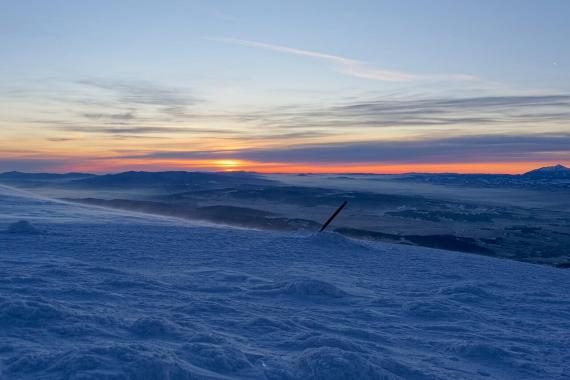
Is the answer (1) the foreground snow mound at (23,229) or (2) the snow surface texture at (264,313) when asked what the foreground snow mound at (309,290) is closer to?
(2) the snow surface texture at (264,313)

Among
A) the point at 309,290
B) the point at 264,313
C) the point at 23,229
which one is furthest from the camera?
the point at 23,229

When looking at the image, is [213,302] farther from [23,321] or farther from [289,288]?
[23,321]

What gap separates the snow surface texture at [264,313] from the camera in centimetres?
455

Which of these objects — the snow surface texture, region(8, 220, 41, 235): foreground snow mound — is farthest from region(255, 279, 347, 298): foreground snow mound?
region(8, 220, 41, 235): foreground snow mound

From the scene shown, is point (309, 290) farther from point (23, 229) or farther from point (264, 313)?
point (23, 229)

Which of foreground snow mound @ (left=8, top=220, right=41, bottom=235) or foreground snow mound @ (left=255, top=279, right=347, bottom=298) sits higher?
foreground snow mound @ (left=8, top=220, right=41, bottom=235)

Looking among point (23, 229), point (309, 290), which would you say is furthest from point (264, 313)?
point (23, 229)

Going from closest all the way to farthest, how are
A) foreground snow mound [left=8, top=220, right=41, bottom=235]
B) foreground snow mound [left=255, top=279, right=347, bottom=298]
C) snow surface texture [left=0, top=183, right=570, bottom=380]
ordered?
snow surface texture [left=0, top=183, right=570, bottom=380] < foreground snow mound [left=255, top=279, right=347, bottom=298] < foreground snow mound [left=8, top=220, right=41, bottom=235]

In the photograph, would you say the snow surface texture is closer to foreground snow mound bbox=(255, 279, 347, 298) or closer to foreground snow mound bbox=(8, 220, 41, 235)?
foreground snow mound bbox=(255, 279, 347, 298)

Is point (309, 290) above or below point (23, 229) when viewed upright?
below

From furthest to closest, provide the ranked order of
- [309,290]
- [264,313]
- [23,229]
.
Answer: [23,229]
[309,290]
[264,313]

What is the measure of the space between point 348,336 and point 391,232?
95.1 ft

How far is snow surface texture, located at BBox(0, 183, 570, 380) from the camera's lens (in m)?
4.55

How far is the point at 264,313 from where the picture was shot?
249 inches
